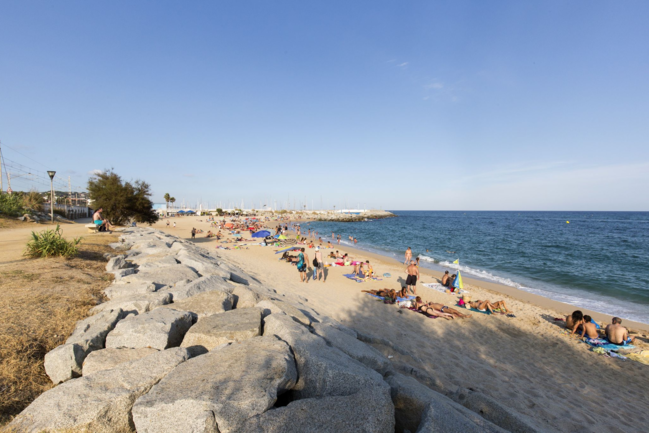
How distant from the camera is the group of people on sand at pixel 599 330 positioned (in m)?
8.19

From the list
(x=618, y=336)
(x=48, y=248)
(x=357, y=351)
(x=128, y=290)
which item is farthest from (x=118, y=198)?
(x=618, y=336)

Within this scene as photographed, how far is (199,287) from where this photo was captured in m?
5.59

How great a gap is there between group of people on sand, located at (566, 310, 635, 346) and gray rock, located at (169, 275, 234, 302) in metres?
10.7

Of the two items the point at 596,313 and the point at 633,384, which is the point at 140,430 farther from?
the point at 596,313

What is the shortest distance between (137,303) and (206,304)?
1.07 m

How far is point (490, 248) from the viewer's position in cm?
3094

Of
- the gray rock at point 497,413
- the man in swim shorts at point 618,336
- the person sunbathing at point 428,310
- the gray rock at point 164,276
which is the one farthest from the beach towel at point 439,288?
the gray rock at point 164,276

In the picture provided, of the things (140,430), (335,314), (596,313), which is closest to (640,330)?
(596,313)

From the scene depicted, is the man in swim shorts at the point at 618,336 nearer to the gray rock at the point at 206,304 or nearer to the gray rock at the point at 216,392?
the gray rock at the point at 216,392

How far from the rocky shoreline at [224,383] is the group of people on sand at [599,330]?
7.58 metres

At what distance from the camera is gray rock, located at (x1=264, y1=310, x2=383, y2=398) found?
2.82 m

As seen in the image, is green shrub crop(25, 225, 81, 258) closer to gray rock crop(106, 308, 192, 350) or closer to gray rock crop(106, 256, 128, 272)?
gray rock crop(106, 256, 128, 272)

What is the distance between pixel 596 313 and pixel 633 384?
6.74 meters

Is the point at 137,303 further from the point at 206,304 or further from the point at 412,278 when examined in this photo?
the point at 412,278
